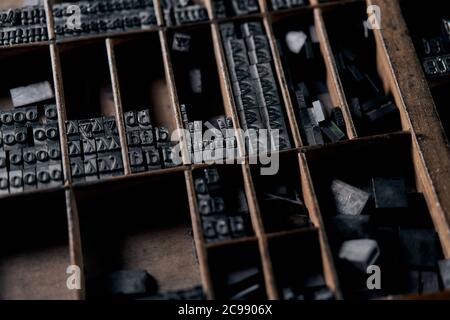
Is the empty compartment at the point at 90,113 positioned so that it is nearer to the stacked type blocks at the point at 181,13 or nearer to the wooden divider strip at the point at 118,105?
the wooden divider strip at the point at 118,105

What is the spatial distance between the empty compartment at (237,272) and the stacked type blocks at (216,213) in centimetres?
8

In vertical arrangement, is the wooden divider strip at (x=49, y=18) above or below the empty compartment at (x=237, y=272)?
above

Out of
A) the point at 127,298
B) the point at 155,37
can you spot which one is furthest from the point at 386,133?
the point at 127,298

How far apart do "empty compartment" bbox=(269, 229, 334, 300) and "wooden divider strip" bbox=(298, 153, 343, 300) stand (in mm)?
56

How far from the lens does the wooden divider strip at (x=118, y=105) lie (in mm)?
3290

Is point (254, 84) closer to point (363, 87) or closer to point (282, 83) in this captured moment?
point (282, 83)

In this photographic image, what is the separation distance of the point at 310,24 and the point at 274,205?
1.52 m

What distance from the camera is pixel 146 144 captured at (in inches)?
134

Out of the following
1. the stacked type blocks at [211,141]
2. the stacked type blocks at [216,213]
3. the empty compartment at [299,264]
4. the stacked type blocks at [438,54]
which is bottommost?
the empty compartment at [299,264]

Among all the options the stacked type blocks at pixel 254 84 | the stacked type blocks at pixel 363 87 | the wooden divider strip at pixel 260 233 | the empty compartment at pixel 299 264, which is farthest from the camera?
the stacked type blocks at pixel 363 87

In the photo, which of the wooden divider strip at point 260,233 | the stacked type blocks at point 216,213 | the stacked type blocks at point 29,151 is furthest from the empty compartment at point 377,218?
the stacked type blocks at point 29,151

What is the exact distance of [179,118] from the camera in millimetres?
3404

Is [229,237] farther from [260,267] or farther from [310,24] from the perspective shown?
[310,24]

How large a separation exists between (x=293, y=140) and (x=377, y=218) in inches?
30.4
